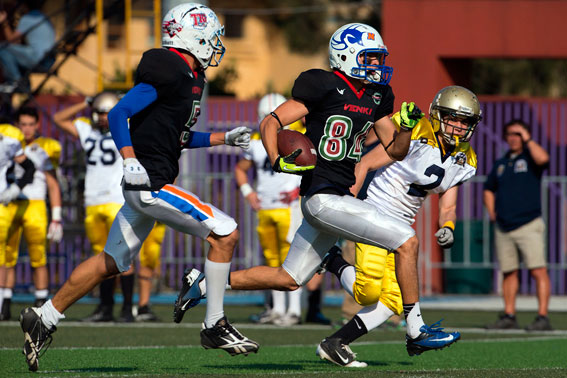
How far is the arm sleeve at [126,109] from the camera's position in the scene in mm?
6082

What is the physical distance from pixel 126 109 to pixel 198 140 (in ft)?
2.50

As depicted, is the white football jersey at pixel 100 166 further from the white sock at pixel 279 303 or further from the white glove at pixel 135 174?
the white glove at pixel 135 174

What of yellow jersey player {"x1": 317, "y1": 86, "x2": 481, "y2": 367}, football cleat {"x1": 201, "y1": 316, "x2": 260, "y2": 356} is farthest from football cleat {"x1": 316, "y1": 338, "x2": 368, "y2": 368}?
football cleat {"x1": 201, "y1": 316, "x2": 260, "y2": 356}

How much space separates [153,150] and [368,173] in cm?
193

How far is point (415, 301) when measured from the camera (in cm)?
661

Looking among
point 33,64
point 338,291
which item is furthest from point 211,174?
point 33,64

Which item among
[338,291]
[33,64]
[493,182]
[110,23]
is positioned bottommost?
[338,291]

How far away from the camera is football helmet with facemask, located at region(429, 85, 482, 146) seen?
278 inches

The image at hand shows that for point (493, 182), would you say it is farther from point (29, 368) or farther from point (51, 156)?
point (29, 368)

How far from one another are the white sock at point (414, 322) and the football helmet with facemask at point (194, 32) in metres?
1.88

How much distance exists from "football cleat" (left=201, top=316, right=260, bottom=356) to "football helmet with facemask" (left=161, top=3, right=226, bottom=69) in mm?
1534

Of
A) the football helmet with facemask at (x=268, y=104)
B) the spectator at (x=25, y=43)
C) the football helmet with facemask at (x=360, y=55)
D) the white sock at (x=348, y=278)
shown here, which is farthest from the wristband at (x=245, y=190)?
the spectator at (x=25, y=43)

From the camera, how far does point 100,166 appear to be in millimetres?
10344

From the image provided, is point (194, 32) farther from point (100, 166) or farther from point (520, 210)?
point (520, 210)
